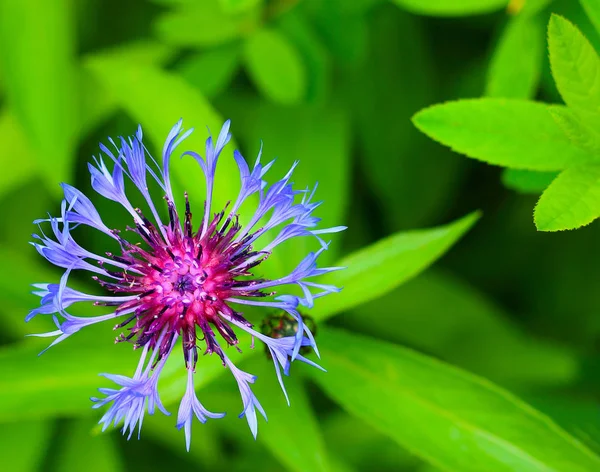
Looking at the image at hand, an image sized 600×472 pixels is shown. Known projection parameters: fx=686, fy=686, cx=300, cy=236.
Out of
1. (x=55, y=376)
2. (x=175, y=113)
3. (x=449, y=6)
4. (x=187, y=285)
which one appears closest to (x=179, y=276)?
(x=187, y=285)

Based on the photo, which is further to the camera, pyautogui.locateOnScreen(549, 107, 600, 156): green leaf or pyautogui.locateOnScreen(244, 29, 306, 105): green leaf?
pyautogui.locateOnScreen(244, 29, 306, 105): green leaf

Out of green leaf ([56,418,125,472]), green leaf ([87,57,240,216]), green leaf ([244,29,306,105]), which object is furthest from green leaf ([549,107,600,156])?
green leaf ([56,418,125,472])

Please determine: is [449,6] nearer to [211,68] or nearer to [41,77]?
[211,68]

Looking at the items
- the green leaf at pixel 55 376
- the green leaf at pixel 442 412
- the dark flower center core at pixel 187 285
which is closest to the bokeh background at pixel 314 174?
the green leaf at pixel 55 376

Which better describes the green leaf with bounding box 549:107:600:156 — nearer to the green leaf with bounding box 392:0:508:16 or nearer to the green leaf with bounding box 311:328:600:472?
the green leaf with bounding box 392:0:508:16

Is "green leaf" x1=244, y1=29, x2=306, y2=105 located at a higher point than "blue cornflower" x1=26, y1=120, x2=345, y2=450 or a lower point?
higher

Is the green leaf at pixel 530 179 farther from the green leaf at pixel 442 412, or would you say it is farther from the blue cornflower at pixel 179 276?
the blue cornflower at pixel 179 276
